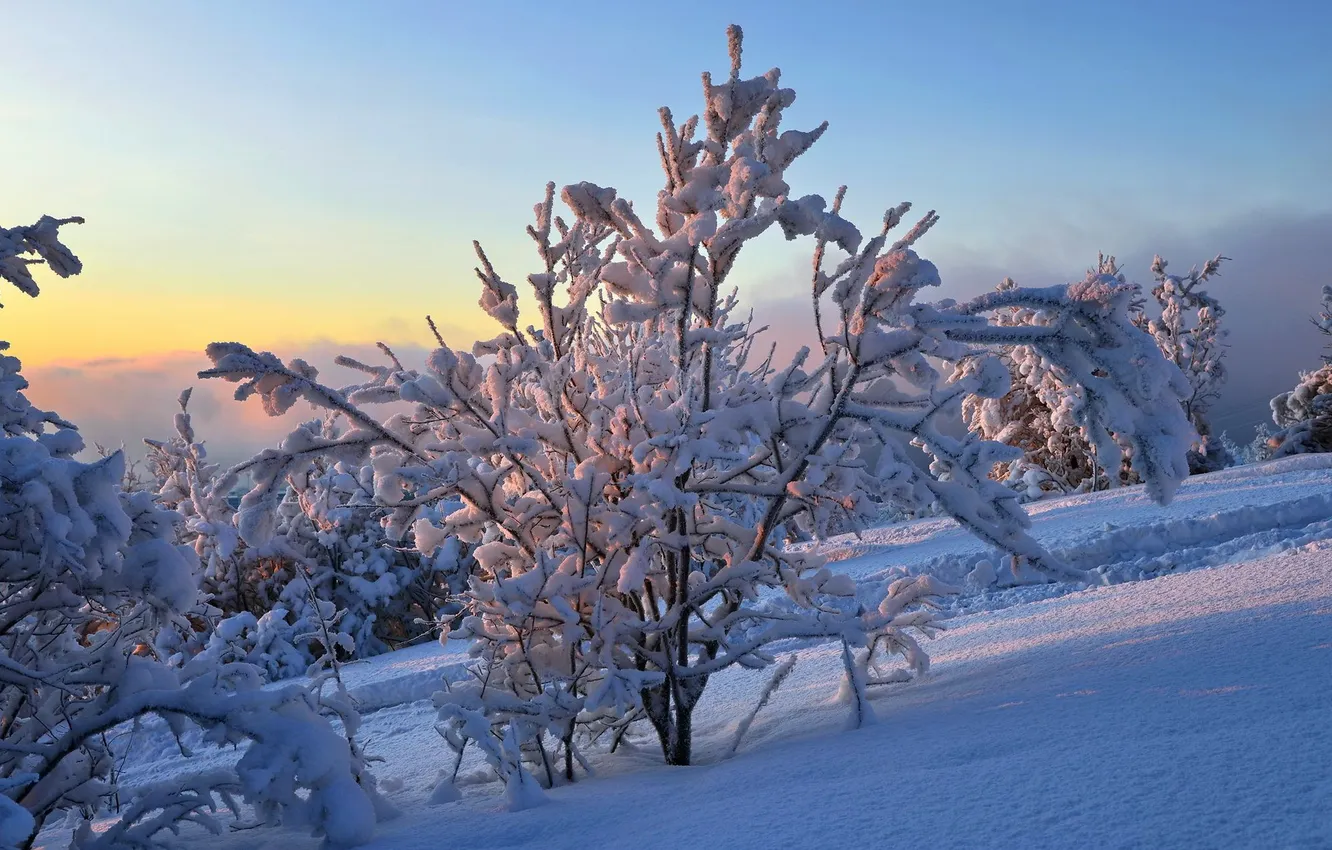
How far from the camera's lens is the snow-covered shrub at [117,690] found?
2.16 meters

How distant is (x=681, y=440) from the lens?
2371mm

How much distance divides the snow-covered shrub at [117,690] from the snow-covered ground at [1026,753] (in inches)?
9.2

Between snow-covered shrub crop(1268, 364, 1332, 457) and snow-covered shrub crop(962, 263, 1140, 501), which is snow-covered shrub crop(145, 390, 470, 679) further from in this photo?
snow-covered shrub crop(1268, 364, 1332, 457)

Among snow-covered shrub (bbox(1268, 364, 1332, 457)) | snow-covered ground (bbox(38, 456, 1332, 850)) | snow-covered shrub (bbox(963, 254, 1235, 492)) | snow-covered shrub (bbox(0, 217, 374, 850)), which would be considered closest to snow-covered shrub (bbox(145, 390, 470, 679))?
snow-covered ground (bbox(38, 456, 1332, 850))

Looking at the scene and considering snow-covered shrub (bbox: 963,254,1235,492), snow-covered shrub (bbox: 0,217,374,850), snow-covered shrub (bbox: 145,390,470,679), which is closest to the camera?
snow-covered shrub (bbox: 0,217,374,850)

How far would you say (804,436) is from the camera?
257cm

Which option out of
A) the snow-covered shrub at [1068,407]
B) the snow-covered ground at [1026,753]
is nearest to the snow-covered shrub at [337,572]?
the snow-covered ground at [1026,753]

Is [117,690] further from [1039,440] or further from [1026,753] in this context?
[1039,440]

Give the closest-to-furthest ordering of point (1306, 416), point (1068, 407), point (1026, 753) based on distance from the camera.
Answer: point (1026, 753) → point (1068, 407) → point (1306, 416)

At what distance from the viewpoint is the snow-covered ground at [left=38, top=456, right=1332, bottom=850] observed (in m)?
1.58

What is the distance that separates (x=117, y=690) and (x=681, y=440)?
65.0 inches

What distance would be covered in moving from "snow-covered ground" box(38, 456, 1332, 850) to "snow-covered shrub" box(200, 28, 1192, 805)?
0.83 feet

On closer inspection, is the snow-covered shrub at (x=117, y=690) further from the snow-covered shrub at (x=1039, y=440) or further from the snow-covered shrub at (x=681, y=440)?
the snow-covered shrub at (x=1039, y=440)

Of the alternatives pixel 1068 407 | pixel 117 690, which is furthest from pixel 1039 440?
pixel 117 690
